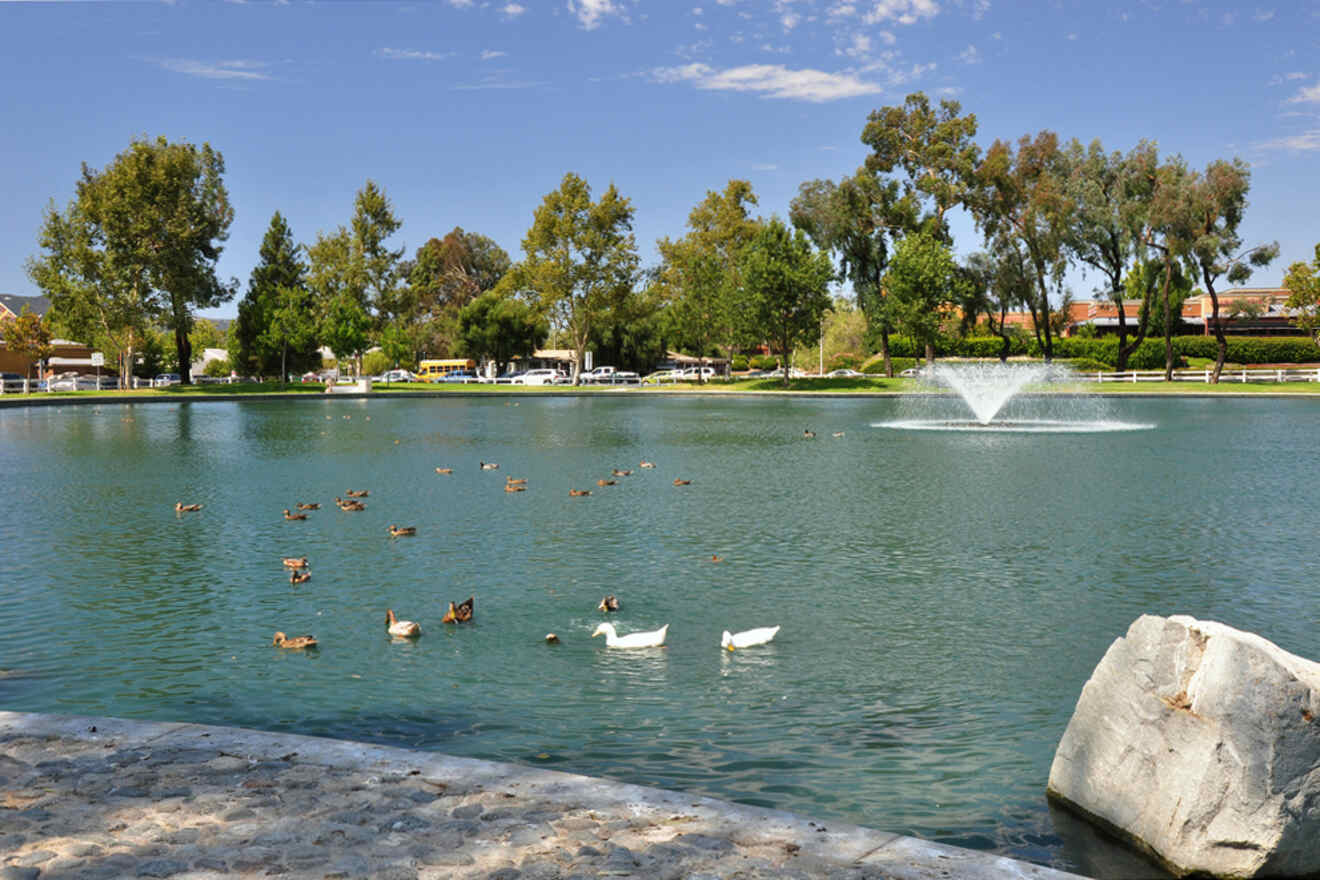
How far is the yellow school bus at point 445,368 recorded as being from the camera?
125681 mm

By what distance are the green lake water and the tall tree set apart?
5598 centimetres

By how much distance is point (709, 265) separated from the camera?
315ft

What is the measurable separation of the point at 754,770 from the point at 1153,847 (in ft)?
8.44

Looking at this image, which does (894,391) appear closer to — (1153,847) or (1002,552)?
(1002,552)

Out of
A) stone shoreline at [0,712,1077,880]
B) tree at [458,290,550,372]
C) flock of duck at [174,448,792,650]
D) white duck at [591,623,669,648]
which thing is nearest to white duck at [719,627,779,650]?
flock of duck at [174,448,792,650]

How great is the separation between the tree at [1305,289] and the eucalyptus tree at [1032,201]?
18325 millimetres

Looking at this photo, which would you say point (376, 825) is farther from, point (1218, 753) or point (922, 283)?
point (922, 283)

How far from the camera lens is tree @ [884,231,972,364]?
7825cm

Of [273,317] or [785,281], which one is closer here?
[785,281]

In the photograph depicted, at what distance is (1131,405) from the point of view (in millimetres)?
61531

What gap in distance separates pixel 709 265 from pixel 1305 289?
154 ft

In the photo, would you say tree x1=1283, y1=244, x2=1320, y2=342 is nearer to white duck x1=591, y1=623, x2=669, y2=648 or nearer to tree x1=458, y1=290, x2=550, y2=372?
tree x1=458, y1=290, x2=550, y2=372

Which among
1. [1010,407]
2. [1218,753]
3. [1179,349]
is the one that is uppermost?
[1179,349]

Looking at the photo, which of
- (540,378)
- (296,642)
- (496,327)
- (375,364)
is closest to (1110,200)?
(540,378)
